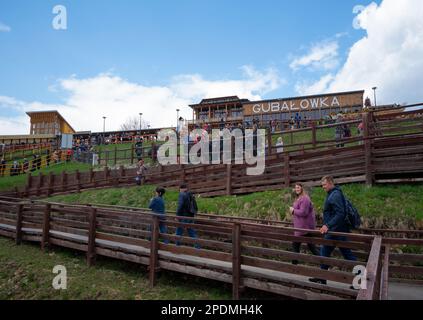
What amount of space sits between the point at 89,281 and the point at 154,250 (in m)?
1.89

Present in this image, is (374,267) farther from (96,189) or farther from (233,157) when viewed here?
(96,189)

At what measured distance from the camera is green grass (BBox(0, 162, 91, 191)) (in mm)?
26183

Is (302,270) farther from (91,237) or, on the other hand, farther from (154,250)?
(91,237)

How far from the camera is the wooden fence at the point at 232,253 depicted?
479cm

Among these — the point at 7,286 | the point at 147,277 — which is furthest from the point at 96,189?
the point at 147,277

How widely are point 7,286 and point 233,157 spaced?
10.0 metres

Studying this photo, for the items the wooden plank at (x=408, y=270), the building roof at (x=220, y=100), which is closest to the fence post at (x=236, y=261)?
the wooden plank at (x=408, y=270)

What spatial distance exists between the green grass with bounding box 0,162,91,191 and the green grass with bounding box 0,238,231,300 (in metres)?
17.8

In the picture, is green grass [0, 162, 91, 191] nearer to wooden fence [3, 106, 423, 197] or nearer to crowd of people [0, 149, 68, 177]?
crowd of people [0, 149, 68, 177]

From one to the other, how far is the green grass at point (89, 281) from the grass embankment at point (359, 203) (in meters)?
3.79

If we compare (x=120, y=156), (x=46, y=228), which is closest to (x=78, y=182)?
(x=120, y=156)

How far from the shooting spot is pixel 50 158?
33.0 m

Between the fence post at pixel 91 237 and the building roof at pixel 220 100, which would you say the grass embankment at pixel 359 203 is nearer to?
the fence post at pixel 91 237

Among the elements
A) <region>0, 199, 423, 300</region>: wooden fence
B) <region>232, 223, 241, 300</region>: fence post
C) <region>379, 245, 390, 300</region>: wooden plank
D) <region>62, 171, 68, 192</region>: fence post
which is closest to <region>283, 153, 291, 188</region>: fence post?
<region>0, 199, 423, 300</region>: wooden fence
